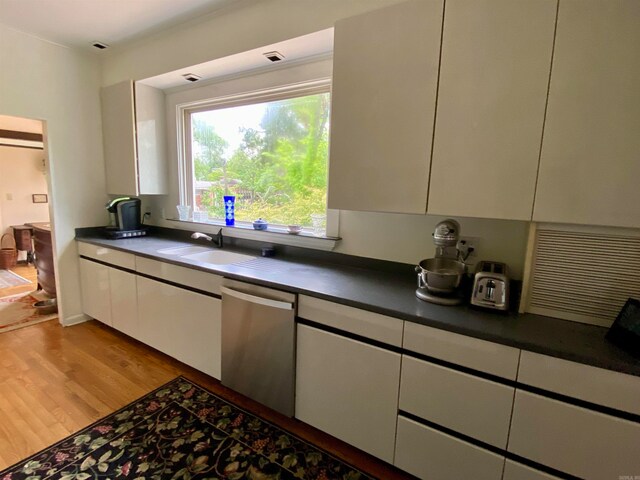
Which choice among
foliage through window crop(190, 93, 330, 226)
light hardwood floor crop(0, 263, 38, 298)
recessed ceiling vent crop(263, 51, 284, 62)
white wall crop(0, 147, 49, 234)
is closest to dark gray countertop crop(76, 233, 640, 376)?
foliage through window crop(190, 93, 330, 226)

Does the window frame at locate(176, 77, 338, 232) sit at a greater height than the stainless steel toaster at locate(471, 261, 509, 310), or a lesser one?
greater

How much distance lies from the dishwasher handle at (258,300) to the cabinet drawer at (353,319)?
80 millimetres

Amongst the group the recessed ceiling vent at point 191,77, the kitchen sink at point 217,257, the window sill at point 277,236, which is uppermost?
the recessed ceiling vent at point 191,77

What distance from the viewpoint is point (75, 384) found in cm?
212

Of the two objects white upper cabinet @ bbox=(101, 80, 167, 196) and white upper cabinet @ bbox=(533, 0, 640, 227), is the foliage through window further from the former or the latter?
white upper cabinet @ bbox=(533, 0, 640, 227)

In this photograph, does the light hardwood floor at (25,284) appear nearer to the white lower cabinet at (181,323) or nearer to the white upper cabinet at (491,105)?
the white lower cabinet at (181,323)

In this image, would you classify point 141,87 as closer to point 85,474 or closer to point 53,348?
point 53,348

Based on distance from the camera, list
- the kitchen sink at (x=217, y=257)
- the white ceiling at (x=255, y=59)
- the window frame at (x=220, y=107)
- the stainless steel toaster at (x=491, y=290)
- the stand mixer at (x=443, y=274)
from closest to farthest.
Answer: the stainless steel toaster at (x=491, y=290) → the stand mixer at (x=443, y=274) → the white ceiling at (x=255, y=59) → the window frame at (x=220, y=107) → the kitchen sink at (x=217, y=257)

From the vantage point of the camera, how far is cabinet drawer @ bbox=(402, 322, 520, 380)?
114cm

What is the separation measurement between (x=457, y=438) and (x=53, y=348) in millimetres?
3062

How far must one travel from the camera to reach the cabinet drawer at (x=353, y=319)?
53.2 inches

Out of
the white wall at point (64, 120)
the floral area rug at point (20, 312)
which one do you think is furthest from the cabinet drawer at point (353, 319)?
the floral area rug at point (20, 312)

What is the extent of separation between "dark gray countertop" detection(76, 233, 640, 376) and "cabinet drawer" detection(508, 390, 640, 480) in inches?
7.6

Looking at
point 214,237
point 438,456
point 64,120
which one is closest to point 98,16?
point 64,120
